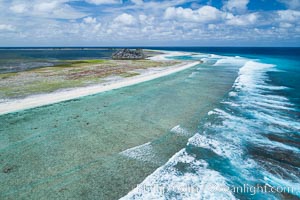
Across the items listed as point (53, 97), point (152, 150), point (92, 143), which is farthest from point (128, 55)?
point (152, 150)

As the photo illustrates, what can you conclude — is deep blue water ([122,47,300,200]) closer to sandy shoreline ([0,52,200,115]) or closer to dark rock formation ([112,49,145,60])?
sandy shoreline ([0,52,200,115])

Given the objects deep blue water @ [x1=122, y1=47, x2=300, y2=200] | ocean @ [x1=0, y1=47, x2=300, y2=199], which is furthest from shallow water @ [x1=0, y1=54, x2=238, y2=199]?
deep blue water @ [x1=122, y1=47, x2=300, y2=200]

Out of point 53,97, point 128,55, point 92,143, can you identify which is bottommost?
point 92,143

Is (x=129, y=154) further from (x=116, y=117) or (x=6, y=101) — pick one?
(x=6, y=101)

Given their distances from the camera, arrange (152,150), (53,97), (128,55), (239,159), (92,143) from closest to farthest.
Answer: (239,159)
(152,150)
(92,143)
(53,97)
(128,55)

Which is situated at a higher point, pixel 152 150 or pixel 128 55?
pixel 128 55

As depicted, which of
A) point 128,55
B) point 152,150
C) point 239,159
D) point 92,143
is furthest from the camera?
point 128,55

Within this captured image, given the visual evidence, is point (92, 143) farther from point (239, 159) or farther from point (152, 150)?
point (239, 159)
